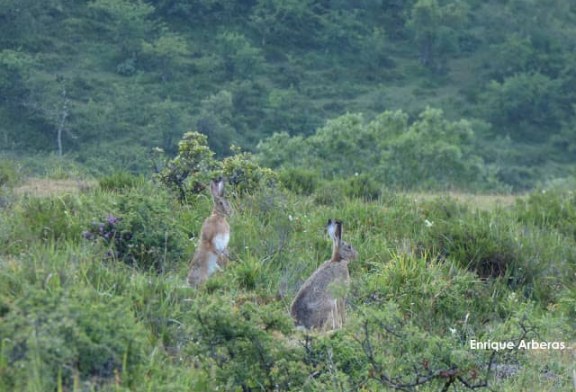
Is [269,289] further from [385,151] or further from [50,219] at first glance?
[385,151]

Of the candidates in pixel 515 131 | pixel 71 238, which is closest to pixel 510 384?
pixel 71 238

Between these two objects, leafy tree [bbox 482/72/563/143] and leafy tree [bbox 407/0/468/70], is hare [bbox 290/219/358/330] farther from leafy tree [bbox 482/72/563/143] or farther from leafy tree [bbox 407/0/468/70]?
leafy tree [bbox 407/0/468/70]

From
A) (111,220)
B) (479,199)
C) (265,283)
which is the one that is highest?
(111,220)

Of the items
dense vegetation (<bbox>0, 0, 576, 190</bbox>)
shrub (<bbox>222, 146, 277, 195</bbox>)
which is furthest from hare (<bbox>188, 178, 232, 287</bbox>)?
dense vegetation (<bbox>0, 0, 576, 190</bbox>)

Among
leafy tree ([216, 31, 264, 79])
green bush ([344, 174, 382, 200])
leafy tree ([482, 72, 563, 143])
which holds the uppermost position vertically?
green bush ([344, 174, 382, 200])

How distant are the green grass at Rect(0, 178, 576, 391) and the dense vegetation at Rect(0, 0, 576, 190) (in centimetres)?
2750

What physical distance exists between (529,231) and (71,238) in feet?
14.8

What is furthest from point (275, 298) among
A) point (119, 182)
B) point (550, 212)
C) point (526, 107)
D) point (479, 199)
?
point (526, 107)

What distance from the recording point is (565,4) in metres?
57.3

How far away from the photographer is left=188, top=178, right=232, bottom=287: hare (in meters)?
8.00

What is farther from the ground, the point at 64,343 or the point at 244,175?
the point at 64,343

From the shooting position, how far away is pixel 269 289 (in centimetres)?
815

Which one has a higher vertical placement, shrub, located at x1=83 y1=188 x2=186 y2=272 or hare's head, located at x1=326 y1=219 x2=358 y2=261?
hare's head, located at x1=326 y1=219 x2=358 y2=261

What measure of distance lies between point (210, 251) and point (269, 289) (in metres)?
0.48
